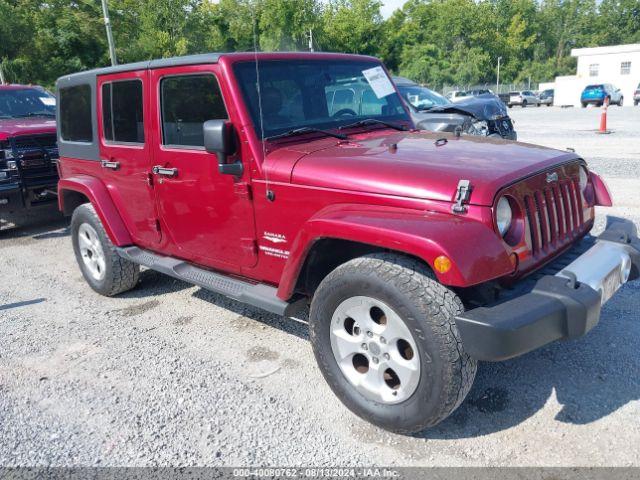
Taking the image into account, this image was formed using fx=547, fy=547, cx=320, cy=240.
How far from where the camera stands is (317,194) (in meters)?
3.10

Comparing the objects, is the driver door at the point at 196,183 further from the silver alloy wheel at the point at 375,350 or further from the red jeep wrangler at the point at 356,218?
the silver alloy wheel at the point at 375,350

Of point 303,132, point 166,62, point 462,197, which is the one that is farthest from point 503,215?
point 166,62

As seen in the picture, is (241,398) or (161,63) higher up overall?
(161,63)

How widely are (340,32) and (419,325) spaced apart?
2102 cm

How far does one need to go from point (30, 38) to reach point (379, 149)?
23838mm

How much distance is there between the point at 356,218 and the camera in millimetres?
2768

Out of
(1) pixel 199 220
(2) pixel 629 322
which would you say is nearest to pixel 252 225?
(1) pixel 199 220

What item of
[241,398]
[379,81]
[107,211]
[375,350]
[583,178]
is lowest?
[241,398]

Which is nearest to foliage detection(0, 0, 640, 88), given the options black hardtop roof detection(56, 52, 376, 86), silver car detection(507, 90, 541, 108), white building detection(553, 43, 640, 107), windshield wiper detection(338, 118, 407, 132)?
black hardtop roof detection(56, 52, 376, 86)

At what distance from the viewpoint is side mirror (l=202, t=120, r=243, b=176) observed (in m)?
3.20

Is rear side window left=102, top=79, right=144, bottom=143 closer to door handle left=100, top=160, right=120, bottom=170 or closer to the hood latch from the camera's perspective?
door handle left=100, top=160, right=120, bottom=170

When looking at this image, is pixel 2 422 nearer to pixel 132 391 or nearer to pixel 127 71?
pixel 132 391

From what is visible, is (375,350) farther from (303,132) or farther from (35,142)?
(35,142)

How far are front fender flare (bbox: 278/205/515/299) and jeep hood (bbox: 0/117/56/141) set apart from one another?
19.3 feet
